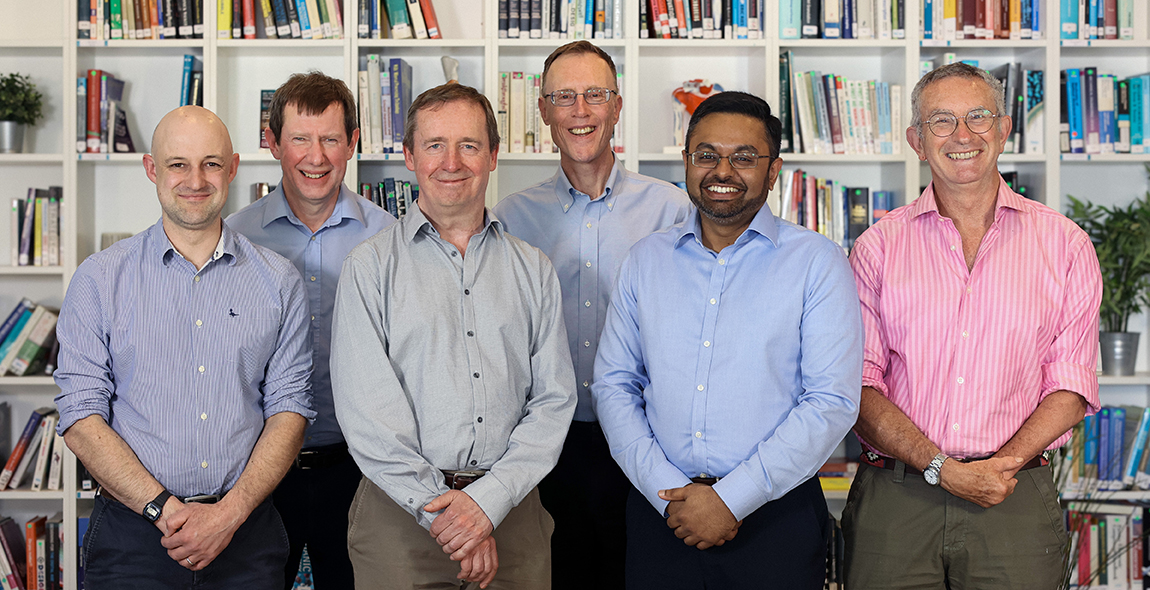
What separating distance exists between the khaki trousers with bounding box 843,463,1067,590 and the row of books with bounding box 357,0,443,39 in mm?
2455

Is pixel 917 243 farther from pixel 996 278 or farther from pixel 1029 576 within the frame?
pixel 1029 576

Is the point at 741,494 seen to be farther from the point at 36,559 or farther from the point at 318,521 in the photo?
the point at 36,559

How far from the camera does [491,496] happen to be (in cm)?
183

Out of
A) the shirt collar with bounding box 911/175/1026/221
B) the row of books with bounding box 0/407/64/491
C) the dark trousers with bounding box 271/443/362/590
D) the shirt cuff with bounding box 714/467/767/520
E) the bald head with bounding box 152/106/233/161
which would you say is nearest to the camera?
the shirt cuff with bounding box 714/467/767/520

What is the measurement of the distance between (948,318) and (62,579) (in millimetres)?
3418

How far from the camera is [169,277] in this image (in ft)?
6.58

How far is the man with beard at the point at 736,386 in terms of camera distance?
1.85 meters

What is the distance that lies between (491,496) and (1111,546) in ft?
9.70

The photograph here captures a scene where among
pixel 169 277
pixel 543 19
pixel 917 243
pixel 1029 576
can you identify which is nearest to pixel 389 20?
pixel 543 19

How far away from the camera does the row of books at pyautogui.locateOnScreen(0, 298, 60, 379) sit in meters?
3.36

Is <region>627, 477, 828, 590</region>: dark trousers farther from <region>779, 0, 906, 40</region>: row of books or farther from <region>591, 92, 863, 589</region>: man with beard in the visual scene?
<region>779, 0, 906, 40</region>: row of books

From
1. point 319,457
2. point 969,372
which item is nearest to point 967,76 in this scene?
point 969,372

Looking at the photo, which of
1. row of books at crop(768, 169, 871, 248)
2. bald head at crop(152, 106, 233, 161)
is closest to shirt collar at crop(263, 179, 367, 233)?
bald head at crop(152, 106, 233, 161)

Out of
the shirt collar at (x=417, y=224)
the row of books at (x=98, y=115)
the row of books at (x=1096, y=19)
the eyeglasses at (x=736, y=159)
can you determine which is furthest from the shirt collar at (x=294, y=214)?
the row of books at (x=1096, y=19)
